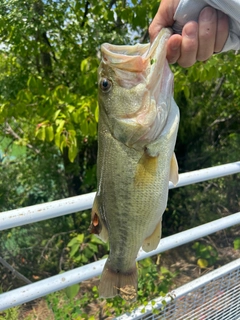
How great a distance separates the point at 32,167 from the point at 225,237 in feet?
8.86

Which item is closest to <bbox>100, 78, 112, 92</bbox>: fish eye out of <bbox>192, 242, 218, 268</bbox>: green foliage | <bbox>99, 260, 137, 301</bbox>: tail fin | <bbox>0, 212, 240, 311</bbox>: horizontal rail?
<bbox>99, 260, 137, 301</bbox>: tail fin

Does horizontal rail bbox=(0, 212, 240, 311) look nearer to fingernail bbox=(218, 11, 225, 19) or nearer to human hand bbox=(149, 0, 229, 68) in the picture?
human hand bbox=(149, 0, 229, 68)

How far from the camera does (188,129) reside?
15.8ft

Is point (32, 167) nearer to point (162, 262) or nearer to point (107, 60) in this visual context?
point (162, 262)

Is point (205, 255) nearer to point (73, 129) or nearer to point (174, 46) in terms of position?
point (73, 129)

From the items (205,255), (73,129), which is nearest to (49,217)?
(73,129)

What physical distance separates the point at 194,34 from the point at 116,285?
983mm

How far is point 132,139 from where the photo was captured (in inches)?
52.4

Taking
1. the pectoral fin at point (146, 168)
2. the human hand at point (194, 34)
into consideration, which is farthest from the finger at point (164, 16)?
the pectoral fin at point (146, 168)

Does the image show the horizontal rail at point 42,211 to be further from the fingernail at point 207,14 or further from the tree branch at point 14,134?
the tree branch at point 14,134

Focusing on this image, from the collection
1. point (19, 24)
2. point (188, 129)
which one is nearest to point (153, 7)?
point (19, 24)

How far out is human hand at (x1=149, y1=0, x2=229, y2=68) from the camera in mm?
1233

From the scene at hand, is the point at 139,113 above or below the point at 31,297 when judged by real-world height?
above

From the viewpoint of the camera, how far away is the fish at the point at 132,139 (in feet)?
4.29
